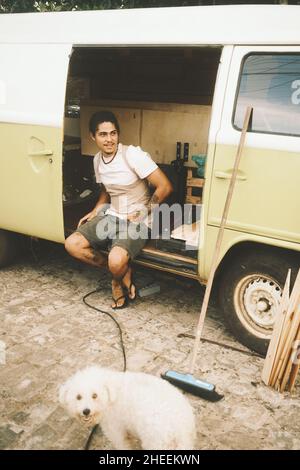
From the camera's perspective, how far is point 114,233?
380 cm

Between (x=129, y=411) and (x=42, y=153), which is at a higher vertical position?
(x=42, y=153)

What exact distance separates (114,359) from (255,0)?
6.97 metres

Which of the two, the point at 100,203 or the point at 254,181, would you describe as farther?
the point at 100,203

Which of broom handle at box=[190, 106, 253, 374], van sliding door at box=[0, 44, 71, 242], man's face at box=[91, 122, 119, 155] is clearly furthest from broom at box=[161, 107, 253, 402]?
van sliding door at box=[0, 44, 71, 242]

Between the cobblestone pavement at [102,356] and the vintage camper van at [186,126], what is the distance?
1.43 feet

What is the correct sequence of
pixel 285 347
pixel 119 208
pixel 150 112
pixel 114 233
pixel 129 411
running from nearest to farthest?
pixel 129 411, pixel 285 347, pixel 114 233, pixel 119 208, pixel 150 112

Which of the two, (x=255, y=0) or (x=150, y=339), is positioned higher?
(x=255, y=0)

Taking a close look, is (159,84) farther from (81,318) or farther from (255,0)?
(255,0)

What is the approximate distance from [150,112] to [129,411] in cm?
344

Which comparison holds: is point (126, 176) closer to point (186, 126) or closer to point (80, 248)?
point (80, 248)

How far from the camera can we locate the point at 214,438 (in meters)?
2.37

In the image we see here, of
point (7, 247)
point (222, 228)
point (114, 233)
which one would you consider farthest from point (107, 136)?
point (7, 247)

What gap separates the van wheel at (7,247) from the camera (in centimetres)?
458
